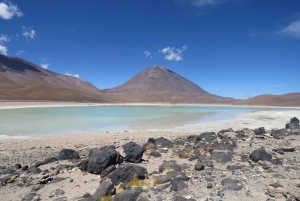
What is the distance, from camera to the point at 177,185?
4.30 metres

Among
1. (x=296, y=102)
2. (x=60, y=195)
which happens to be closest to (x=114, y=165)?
(x=60, y=195)

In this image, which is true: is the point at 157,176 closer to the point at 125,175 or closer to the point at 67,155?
the point at 125,175

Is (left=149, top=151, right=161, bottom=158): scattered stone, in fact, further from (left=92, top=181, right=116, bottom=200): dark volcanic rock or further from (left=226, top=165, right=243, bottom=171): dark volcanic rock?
(left=92, top=181, right=116, bottom=200): dark volcanic rock

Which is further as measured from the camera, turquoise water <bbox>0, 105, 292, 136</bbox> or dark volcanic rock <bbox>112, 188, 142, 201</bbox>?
turquoise water <bbox>0, 105, 292, 136</bbox>

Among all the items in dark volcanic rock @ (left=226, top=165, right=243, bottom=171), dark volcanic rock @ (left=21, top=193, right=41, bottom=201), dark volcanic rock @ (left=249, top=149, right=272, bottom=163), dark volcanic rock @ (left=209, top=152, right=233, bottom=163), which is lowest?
dark volcanic rock @ (left=21, top=193, right=41, bottom=201)

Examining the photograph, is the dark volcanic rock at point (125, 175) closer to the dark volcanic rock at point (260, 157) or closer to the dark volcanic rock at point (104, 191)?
the dark volcanic rock at point (104, 191)

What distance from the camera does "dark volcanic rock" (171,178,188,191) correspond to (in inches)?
166

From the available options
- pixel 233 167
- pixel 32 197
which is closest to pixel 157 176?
pixel 233 167

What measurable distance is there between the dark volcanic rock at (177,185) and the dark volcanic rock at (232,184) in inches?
31.3

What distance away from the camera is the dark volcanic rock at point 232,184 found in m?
4.11

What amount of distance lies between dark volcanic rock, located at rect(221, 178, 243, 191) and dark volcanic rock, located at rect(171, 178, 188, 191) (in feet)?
2.61

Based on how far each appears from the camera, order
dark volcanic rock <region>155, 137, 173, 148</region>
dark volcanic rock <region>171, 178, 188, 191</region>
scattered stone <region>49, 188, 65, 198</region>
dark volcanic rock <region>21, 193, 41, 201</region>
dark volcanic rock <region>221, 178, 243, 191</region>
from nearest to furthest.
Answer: dark volcanic rock <region>221, 178, 243, 191</region> → dark volcanic rock <region>171, 178, 188, 191</region> → dark volcanic rock <region>21, 193, 41, 201</region> → scattered stone <region>49, 188, 65, 198</region> → dark volcanic rock <region>155, 137, 173, 148</region>

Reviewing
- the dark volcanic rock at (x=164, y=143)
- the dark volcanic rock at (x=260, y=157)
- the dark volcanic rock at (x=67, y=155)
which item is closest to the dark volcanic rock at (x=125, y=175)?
the dark volcanic rock at (x=67, y=155)

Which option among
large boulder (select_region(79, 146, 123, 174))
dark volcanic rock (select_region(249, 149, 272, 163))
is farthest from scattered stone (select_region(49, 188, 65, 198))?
dark volcanic rock (select_region(249, 149, 272, 163))
